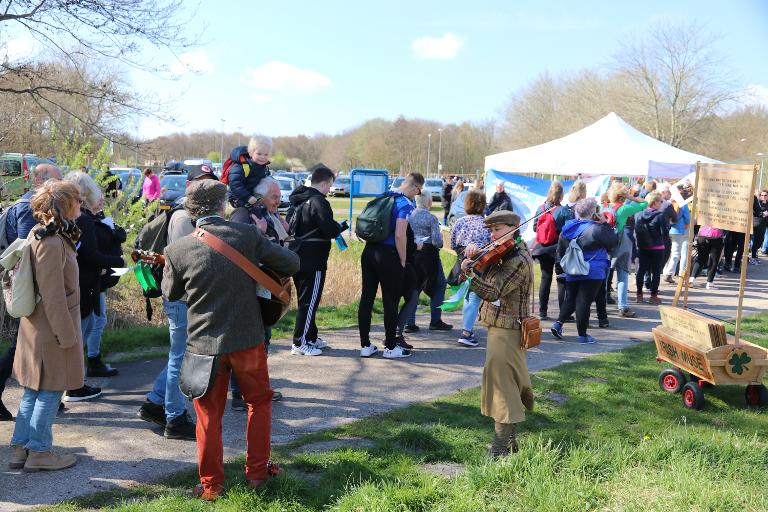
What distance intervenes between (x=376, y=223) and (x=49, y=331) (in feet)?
11.3

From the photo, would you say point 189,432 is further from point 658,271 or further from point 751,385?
point 658,271

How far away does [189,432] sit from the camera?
191 inches

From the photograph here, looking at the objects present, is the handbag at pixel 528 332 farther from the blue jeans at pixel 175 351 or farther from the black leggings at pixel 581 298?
the black leggings at pixel 581 298

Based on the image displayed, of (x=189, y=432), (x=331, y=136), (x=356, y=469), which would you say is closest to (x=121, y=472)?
(x=189, y=432)

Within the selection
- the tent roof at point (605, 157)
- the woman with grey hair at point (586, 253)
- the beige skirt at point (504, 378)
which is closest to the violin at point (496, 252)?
the beige skirt at point (504, 378)

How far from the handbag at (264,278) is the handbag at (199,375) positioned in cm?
43

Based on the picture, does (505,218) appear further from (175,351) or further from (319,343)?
(319,343)

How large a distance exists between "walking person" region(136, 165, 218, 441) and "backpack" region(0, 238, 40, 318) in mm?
808

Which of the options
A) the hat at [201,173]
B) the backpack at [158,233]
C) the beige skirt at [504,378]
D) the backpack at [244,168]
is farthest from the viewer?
the backpack at [244,168]

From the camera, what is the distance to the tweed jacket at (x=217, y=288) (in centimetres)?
379

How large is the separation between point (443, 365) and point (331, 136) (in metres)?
97.2

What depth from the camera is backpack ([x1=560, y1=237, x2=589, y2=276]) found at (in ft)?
26.4

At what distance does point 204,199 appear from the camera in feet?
12.9

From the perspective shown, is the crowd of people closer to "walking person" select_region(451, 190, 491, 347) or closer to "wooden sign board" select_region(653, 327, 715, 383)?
"walking person" select_region(451, 190, 491, 347)
